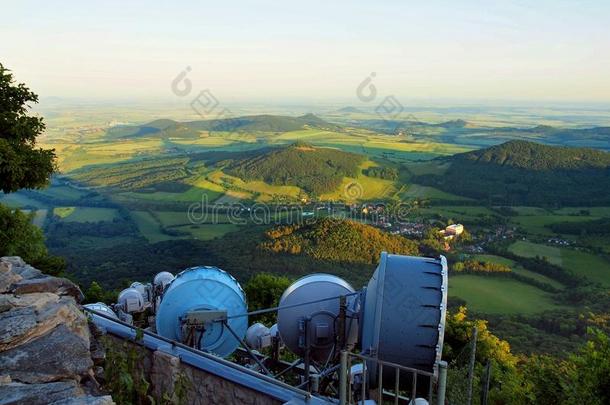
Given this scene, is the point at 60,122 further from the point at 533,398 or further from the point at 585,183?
the point at 533,398

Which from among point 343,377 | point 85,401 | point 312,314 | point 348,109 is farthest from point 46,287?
point 348,109

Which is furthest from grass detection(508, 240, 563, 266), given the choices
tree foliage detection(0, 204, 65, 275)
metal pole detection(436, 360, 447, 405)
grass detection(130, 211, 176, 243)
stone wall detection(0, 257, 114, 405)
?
stone wall detection(0, 257, 114, 405)

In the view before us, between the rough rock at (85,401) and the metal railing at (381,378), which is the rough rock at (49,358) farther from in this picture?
the metal railing at (381,378)

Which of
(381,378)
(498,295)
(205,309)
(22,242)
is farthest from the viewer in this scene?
(498,295)

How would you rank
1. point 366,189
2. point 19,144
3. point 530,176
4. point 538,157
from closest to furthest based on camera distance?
point 19,144 → point 366,189 → point 530,176 → point 538,157

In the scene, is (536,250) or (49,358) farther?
(536,250)

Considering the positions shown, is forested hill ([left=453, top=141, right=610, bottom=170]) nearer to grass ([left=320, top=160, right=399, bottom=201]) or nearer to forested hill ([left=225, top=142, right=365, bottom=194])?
grass ([left=320, top=160, right=399, bottom=201])

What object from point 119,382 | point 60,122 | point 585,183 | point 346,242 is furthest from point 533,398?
point 60,122

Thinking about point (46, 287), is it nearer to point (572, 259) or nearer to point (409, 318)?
point (409, 318)

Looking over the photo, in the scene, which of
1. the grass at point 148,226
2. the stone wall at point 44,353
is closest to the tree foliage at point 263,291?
the stone wall at point 44,353
